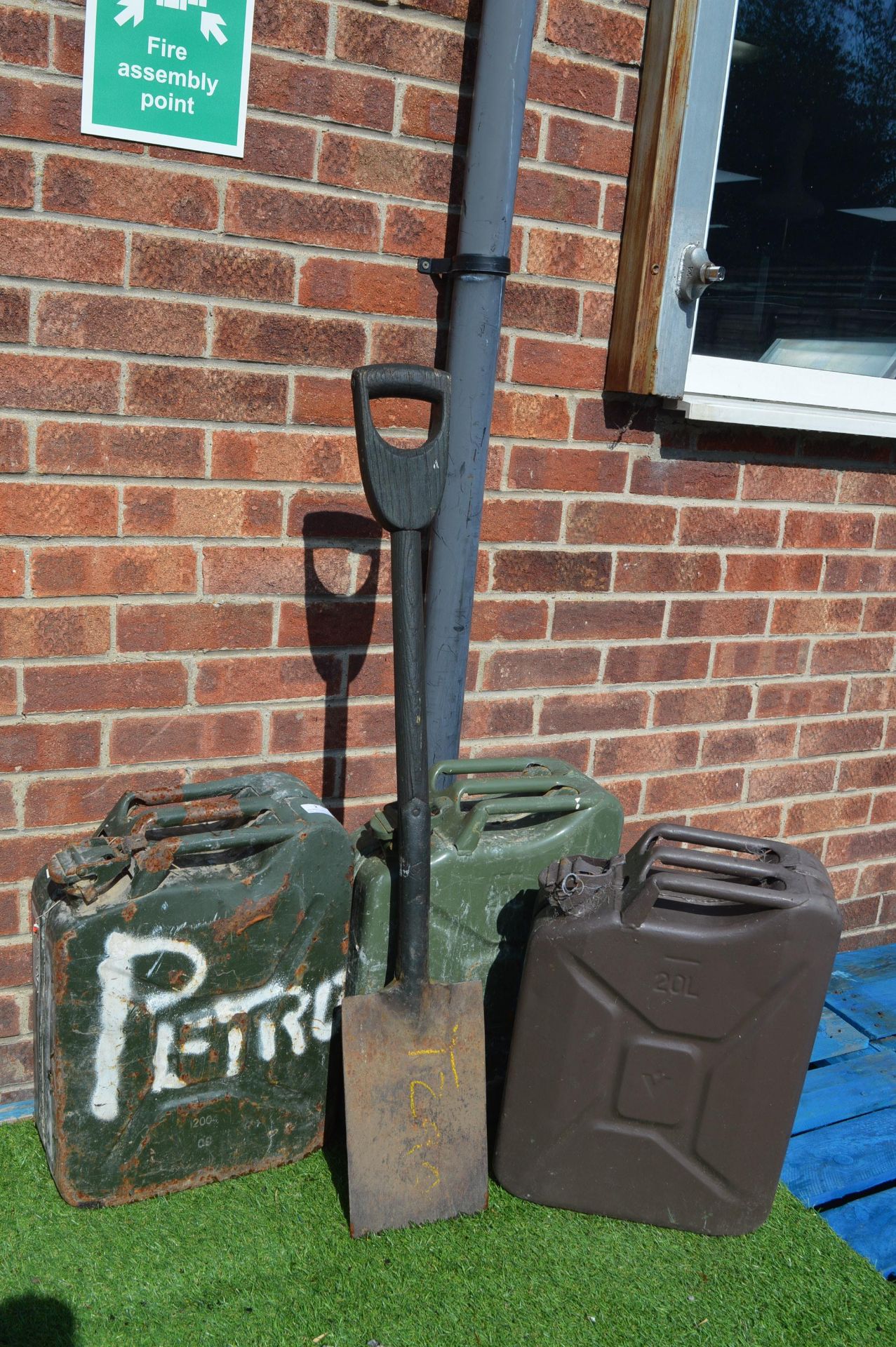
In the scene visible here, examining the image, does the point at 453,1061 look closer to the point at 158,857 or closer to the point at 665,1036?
the point at 665,1036

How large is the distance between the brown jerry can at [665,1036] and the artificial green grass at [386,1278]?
0.30 ft

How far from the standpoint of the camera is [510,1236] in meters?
2.15

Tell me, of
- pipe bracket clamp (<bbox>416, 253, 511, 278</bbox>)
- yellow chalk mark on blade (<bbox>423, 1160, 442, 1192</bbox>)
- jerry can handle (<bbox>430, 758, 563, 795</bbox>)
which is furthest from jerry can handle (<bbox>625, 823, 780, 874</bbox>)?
pipe bracket clamp (<bbox>416, 253, 511, 278</bbox>)

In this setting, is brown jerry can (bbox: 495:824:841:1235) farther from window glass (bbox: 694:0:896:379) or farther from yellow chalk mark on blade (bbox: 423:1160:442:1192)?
window glass (bbox: 694:0:896:379)

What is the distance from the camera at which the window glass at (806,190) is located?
287 cm

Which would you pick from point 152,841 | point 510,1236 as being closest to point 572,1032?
point 510,1236

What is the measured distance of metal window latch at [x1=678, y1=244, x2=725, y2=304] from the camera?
2623 mm

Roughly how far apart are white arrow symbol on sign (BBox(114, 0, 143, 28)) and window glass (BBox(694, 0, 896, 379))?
141 centimetres

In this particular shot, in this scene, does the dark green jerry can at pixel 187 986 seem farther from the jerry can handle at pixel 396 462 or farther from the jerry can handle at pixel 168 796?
the jerry can handle at pixel 396 462

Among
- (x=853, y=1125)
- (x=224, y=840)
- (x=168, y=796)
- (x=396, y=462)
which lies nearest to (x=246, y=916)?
(x=224, y=840)

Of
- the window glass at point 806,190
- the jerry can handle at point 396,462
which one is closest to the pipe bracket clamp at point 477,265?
the jerry can handle at point 396,462

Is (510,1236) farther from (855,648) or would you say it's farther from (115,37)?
(115,37)

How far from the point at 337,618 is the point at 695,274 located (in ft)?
3.65

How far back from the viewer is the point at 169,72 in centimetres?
215
